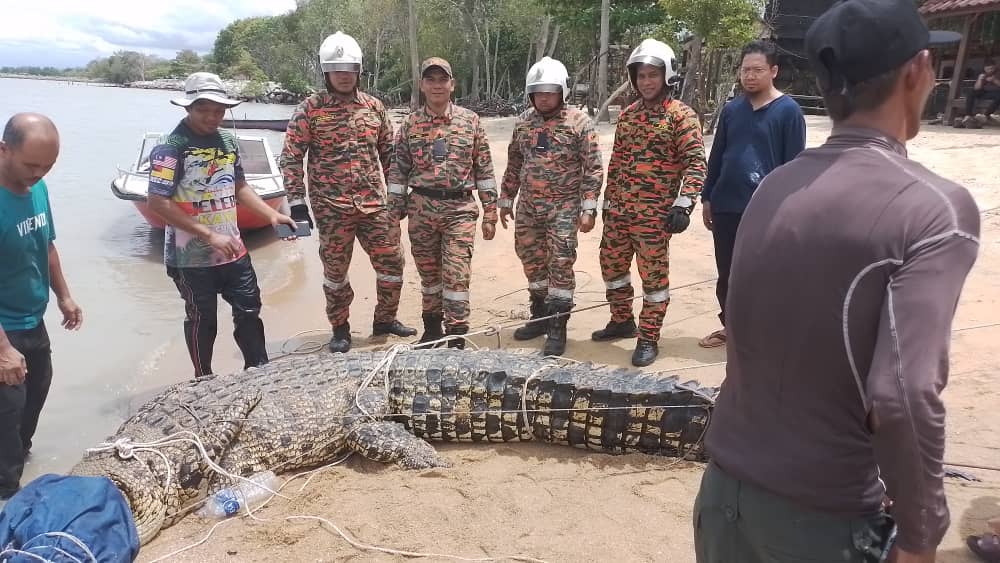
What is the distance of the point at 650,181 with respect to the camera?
4551mm

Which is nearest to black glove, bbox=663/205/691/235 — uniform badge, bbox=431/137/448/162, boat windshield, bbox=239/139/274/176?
uniform badge, bbox=431/137/448/162

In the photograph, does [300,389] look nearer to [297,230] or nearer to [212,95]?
[297,230]

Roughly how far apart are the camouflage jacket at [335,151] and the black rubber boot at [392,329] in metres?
1.12

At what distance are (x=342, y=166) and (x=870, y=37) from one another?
428cm

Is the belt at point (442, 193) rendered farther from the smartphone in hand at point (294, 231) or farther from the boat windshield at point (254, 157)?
the boat windshield at point (254, 157)

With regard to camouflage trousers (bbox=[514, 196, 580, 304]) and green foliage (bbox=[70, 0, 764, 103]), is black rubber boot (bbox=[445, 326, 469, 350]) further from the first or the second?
green foliage (bbox=[70, 0, 764, 103])

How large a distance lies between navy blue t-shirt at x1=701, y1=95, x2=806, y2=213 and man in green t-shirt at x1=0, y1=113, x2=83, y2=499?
3.87 m

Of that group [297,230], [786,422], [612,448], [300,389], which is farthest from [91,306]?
[786,422]

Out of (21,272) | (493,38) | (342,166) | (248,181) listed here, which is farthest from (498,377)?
(493,38)

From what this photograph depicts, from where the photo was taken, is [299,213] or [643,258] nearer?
[643,258]

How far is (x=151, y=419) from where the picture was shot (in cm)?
347

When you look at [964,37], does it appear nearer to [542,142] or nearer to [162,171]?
[542,142]

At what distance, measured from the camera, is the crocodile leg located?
3594 mm

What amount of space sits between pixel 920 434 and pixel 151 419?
11.7 feet
